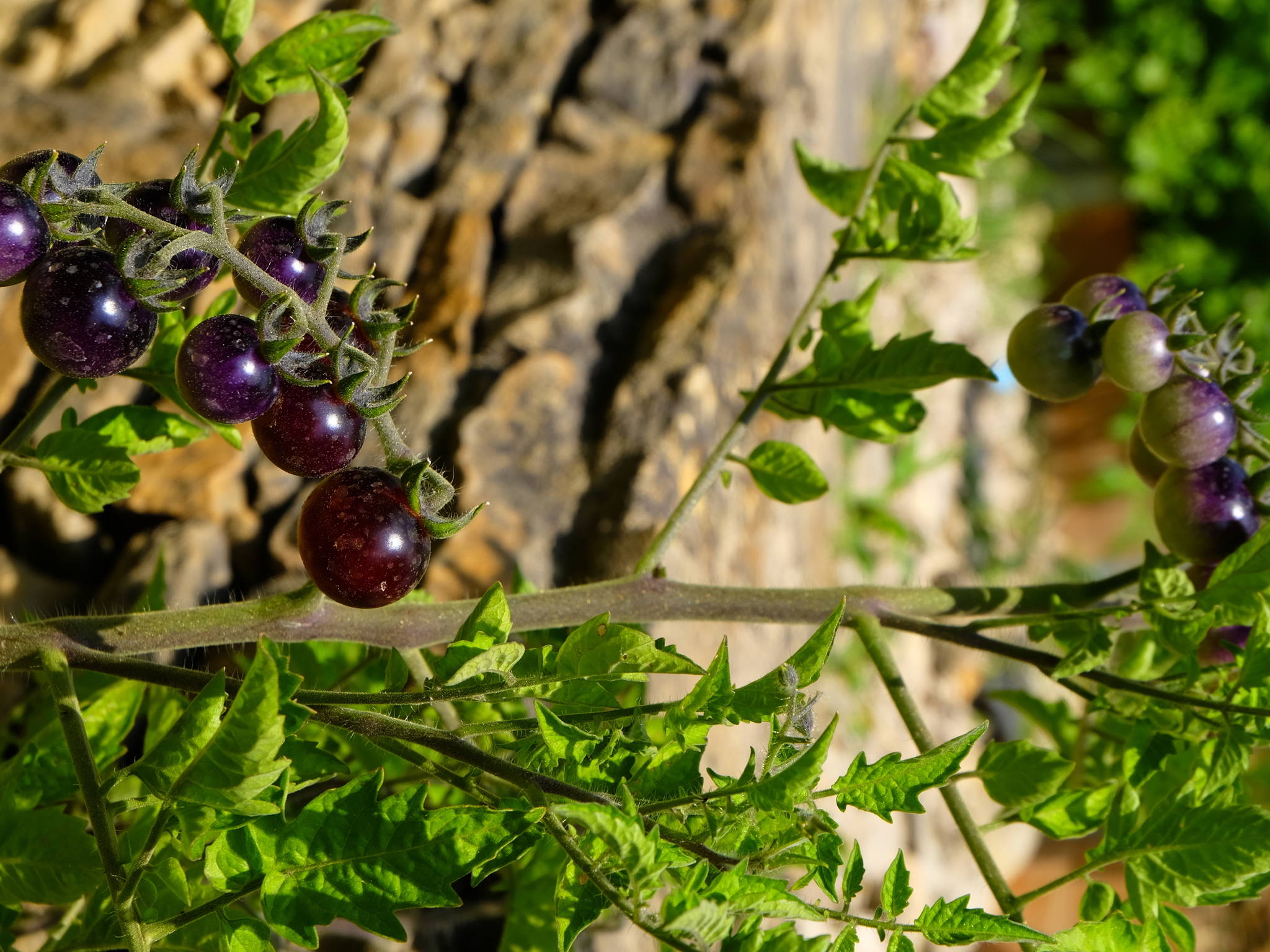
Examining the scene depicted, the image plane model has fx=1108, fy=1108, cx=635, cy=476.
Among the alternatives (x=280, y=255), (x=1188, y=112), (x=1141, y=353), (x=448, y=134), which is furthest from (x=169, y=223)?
(x=1188, y=112)

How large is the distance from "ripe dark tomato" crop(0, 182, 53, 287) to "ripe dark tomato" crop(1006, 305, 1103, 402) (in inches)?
24.7

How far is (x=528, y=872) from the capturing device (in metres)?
0.86

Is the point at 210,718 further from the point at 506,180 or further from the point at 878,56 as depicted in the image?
the point at 878,56

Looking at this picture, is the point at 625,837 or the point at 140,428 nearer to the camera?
the point at 625,837

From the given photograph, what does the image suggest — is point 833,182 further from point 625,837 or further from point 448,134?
point 448,134

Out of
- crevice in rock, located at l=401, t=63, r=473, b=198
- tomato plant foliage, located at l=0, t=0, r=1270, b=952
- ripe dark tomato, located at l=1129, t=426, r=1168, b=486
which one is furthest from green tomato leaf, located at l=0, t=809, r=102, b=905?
crevice in rock, located at l=401, t=63, r=473, b=198

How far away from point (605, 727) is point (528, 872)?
1.02 feet

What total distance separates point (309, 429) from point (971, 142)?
551 millimetres

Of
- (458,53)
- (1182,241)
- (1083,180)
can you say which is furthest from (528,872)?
(1083,180)

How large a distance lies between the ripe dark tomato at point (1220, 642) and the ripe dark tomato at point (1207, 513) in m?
0.06

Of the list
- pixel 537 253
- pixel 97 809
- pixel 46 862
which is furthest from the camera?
pixel 537 253

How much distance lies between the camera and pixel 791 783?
50 cm

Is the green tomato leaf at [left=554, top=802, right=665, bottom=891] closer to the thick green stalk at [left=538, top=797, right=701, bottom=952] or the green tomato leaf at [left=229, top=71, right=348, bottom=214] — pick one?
the thick green stalk at [left=538, top=797, right=701, bottom=952]

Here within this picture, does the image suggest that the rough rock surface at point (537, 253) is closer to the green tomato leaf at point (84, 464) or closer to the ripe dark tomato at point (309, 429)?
the green tomato leaf at point (84, 464)
